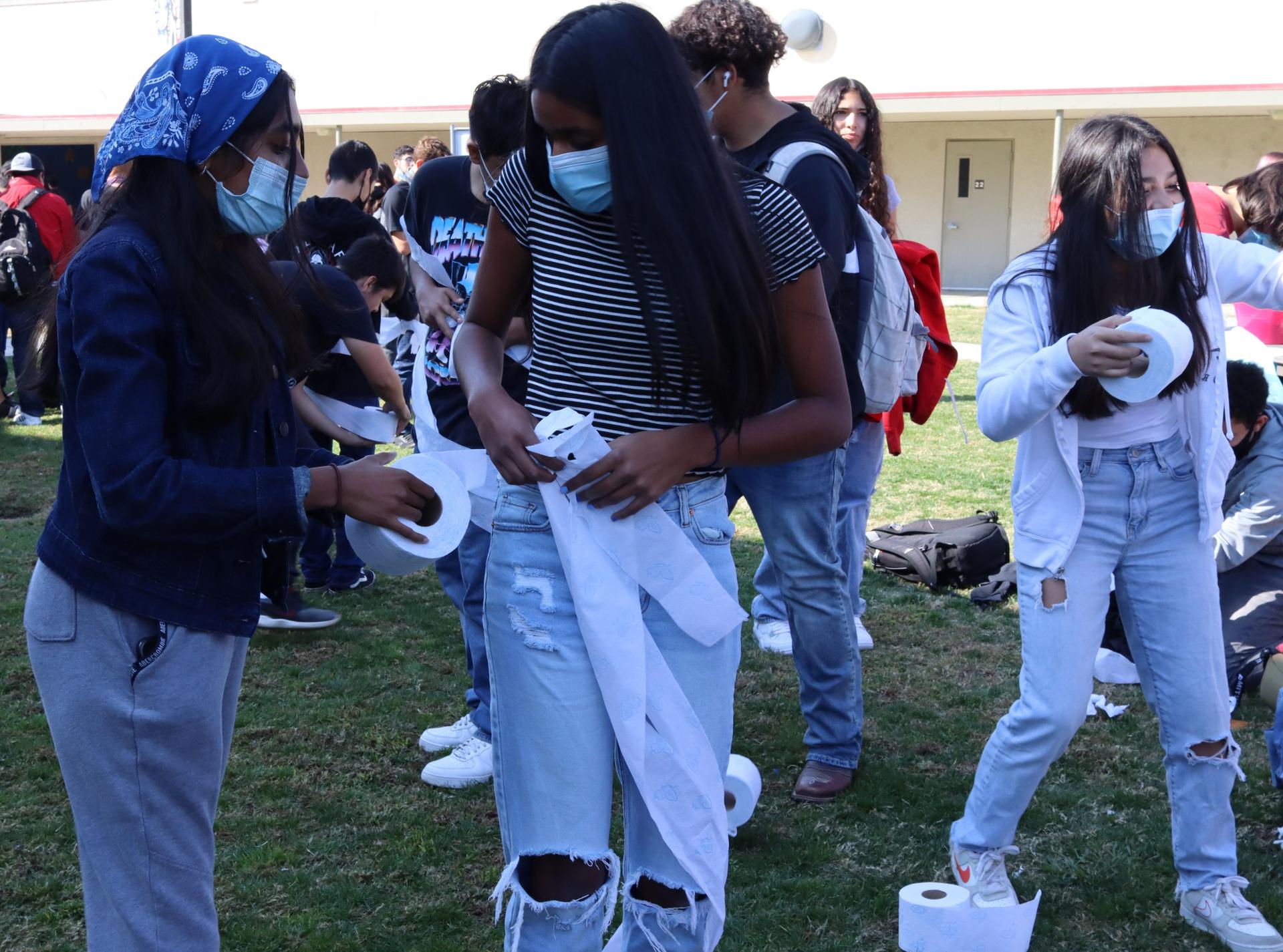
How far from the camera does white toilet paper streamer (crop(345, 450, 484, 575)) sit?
6.64 feet

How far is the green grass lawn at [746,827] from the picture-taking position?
128 inches

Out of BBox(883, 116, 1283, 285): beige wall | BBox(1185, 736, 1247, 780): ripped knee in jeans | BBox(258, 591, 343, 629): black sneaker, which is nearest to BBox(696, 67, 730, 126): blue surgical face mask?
BBox(1185, 736, 1247, 780): ripped knee in jeans

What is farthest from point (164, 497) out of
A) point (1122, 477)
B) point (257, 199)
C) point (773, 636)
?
point (773, 636)

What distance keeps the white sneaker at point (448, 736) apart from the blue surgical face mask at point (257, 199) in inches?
98.6

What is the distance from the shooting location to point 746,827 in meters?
3.78

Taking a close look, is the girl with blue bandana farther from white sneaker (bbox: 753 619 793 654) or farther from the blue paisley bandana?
white sneaker (bbox: 753 619 793 654)

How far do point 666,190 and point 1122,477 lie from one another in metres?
1.53

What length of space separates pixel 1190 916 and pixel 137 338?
9.13 feet

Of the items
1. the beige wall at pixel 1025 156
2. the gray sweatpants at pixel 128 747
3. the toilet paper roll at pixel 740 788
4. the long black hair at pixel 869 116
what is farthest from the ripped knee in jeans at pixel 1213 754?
the beige wall at pixel 1025 156

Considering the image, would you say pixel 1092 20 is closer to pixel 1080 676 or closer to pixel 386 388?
pixel 386 388

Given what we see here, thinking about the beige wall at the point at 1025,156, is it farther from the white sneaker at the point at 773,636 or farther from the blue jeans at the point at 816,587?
the blue jeans at the point at 816,587

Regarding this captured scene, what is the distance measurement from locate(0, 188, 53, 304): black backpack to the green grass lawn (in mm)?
4481

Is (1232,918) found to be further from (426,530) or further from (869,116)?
(869,116)

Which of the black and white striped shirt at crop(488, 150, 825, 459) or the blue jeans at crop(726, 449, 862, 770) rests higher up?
the black and white striped shirt at crop(488, 150, 825, 459)
